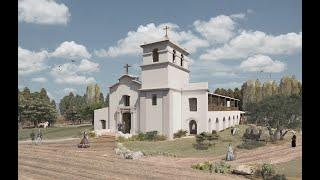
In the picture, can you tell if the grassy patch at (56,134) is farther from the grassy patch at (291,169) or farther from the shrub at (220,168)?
the grassy patch at (291,169)

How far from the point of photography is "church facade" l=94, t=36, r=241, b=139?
3388cm

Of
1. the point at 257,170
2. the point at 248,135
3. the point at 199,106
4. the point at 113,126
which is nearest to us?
the point at 257,170

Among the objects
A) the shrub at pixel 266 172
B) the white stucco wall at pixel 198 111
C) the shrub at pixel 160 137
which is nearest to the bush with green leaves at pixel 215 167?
the shrub at pixel 266 172

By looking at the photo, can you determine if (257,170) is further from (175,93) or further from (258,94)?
(258,94)

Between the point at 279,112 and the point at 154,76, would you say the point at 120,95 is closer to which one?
the point at 154,76

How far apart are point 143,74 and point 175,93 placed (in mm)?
4550

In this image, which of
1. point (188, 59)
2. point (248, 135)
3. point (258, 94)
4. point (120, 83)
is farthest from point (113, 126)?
point (258, 94)

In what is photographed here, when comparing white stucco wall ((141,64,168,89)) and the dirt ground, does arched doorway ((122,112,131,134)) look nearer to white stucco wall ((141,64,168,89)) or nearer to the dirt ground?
white stucco wall ((141,64,168,89))

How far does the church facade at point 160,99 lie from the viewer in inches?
1334

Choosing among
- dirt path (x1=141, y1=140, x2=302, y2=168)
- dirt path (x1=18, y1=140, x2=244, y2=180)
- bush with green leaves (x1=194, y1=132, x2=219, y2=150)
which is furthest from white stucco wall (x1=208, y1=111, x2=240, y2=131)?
dirt path (x1=18, y1=140, x2=244, y2=180)

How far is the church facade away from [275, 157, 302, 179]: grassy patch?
50.0ft

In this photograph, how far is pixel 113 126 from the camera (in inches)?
1475

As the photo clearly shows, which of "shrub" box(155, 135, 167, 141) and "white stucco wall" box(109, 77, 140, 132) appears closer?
"shrub" box(155, 135, 167, 141)

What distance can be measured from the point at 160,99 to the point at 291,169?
18961mm
